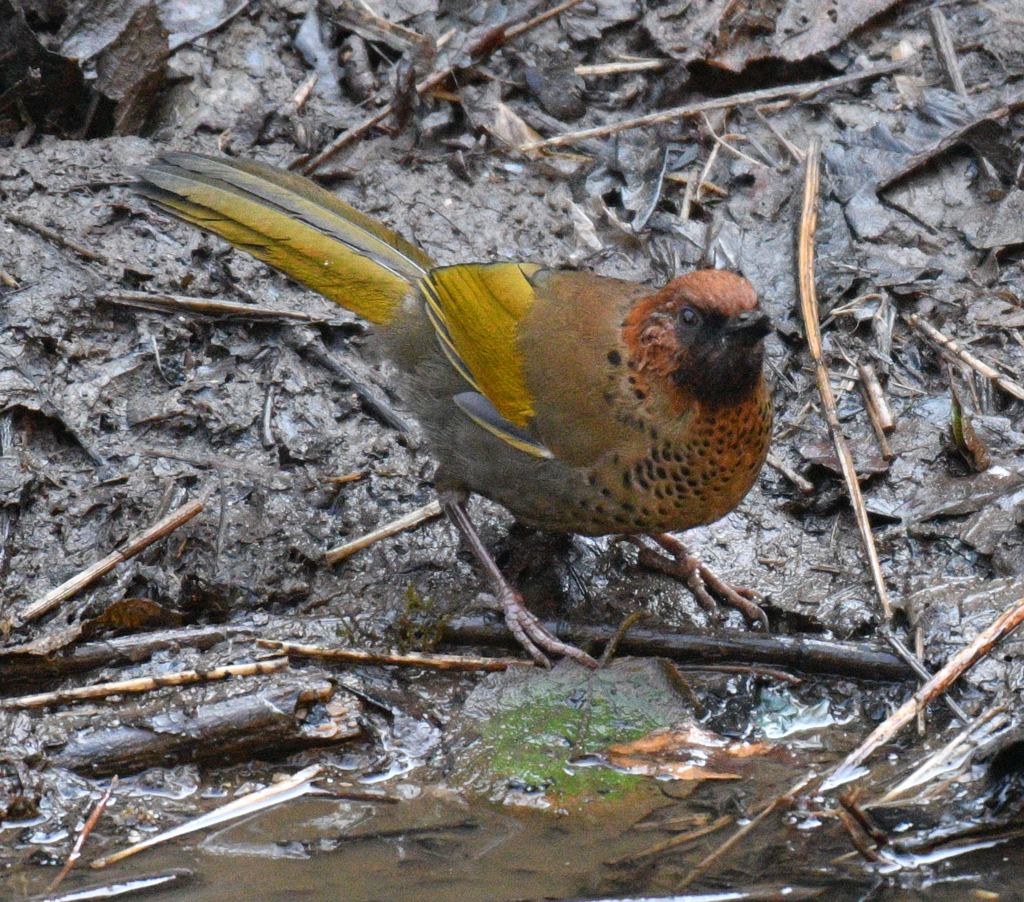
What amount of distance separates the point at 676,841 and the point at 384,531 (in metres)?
1.75

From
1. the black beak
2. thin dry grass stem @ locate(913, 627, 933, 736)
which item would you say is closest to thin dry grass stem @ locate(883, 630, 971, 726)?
thin dry grass stem @ locate(913, 627, 933, 736)

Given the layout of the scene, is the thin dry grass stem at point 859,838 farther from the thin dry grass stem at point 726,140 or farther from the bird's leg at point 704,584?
the thin dry grass stem at point 726,140

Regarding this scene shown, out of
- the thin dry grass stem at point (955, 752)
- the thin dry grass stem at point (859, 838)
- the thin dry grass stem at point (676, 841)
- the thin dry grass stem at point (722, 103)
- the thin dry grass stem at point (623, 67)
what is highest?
the thin dry grass stem at point (623, 67)

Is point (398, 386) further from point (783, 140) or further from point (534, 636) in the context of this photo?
point (783, 140)

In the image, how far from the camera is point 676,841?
339 centimetres

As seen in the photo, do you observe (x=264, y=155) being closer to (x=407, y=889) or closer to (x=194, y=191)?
(x=194, y=191)

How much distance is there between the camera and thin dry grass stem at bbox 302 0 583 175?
5.86 metres

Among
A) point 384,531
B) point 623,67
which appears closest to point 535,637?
point 384,531

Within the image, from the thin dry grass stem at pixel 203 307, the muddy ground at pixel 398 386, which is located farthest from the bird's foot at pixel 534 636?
the thin dry grass stem at pixel 203 307

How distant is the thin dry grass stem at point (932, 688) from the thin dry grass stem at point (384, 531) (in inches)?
71.9

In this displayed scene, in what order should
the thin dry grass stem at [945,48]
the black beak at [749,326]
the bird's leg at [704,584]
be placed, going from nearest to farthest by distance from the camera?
the black beak at [749,326], the bird's leg at [704,584], the thin dry grass stem at [945,48]

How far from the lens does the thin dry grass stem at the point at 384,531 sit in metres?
4.56

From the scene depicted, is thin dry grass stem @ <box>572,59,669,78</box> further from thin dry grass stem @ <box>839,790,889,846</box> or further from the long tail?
thin dry grass stem @ <box>839,790,889,846</box>

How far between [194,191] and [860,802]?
3163mm
